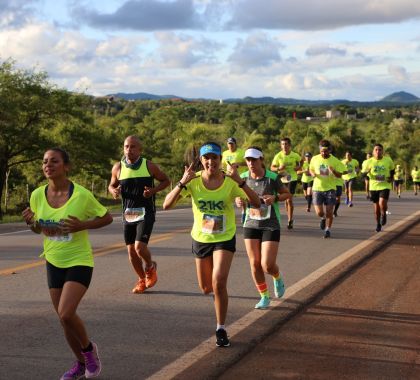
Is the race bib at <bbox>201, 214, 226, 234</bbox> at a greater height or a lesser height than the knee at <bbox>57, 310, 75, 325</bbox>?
greater

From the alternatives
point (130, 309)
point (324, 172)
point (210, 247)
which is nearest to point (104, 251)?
point (130, 309)

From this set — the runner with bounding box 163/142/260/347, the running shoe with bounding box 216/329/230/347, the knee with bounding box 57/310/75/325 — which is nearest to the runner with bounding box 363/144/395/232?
the runner with bounding box 163/142/260/347

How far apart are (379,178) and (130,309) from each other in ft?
31.2

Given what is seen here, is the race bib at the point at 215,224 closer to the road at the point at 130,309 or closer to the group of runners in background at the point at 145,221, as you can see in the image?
the group of runners in background at the point at 145,221

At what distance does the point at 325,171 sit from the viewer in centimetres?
1498

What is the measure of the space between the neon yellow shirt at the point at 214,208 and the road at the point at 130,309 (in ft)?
3.09

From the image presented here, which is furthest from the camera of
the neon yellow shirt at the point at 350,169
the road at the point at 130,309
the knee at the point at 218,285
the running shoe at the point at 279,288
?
the neon yellow shirt at the point at 350,169

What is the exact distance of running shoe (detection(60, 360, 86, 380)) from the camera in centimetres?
529

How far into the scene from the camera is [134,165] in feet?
28.3

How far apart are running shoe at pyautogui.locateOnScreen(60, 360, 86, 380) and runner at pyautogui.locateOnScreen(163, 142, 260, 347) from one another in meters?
1.57

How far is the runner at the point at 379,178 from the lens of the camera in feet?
52.4

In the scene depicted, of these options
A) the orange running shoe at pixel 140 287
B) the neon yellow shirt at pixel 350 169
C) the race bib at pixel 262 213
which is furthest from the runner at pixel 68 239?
the neon yellow shirt at pixel 350 169

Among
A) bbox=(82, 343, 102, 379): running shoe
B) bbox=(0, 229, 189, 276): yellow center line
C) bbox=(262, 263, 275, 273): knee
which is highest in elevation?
bbox=(262, 263, 275, 273): knee

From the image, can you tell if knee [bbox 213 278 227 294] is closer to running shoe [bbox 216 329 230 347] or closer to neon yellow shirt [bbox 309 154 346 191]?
running shoe [bbox 216 329 230 347]
